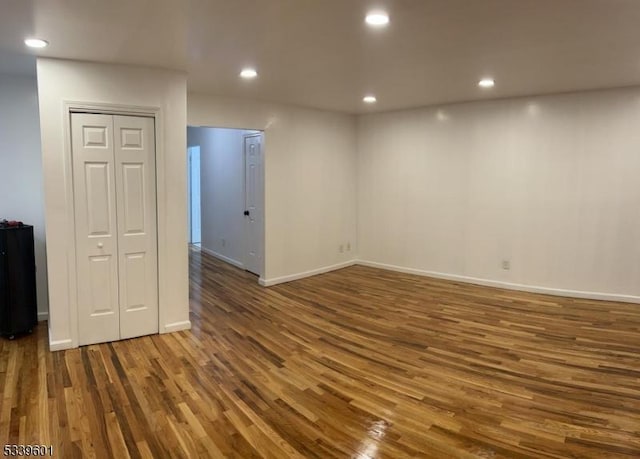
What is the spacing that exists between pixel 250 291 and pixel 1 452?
11.8ft

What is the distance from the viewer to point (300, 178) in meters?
6.48

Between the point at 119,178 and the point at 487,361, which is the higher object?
the point at 119,178

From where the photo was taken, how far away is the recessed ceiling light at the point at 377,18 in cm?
266

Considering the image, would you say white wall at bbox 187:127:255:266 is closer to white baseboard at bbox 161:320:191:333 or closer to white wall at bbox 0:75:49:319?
white baseboard at bbox 161:320:191:333

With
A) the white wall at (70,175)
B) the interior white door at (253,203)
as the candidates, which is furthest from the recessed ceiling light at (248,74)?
the interior white door at (253,203)

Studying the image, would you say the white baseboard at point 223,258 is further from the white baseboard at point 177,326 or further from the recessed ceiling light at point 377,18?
the recessed ceiling light at point 377,18

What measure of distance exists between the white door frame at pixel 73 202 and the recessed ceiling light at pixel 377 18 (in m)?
2.25

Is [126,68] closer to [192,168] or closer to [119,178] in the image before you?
[119,178]

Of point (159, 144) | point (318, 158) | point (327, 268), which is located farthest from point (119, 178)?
point (327, 268)

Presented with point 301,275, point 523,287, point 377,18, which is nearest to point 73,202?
point 377,18

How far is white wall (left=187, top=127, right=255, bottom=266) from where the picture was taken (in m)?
7.16

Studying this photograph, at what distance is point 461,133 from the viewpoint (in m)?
6.19

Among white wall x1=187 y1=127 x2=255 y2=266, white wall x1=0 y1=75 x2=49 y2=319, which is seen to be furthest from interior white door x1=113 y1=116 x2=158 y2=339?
white wall x1=187 y1=127 x2=255 y2=266

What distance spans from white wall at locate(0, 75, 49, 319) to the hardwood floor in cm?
128
